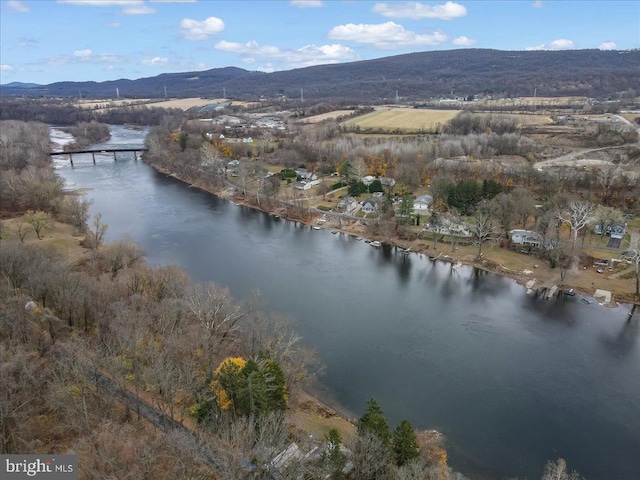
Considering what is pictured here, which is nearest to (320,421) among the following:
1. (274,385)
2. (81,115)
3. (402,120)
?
(274,385)

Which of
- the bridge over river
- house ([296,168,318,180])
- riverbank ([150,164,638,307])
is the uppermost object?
the bridge over river

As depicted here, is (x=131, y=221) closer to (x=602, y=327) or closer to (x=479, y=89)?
(x=602, y=327)

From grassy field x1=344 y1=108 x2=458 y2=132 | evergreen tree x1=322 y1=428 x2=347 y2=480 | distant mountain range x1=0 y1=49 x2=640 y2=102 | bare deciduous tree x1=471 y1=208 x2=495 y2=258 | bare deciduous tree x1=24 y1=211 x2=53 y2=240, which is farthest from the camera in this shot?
distant mountain range x1=0 y1=49 x2=640 y2=102

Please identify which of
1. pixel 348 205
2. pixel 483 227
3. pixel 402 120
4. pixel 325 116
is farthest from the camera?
pixel 325 116

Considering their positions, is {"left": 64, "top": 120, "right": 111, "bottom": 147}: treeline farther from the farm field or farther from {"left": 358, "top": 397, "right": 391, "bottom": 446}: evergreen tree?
{"left": 358, "top": 397, "right": 391, "bottom": 446}: evergreen tree

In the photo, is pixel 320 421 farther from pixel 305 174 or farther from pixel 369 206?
pixel 305 174

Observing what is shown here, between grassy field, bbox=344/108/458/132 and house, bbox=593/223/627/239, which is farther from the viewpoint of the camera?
grassy field, bbox=344/108/458/132

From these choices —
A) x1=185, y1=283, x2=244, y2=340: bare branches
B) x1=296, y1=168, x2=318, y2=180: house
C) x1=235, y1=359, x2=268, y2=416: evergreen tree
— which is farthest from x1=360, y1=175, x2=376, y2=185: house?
x1=235, y1=359, x2=268, y2=416: evergreen tree

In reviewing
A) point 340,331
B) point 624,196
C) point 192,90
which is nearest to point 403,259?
point 340,331
